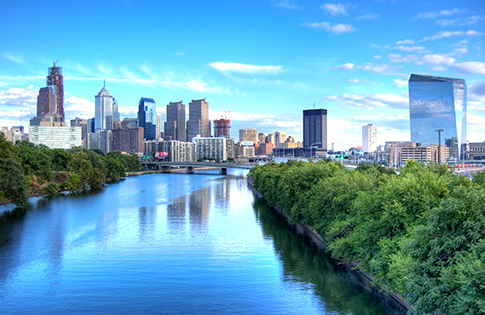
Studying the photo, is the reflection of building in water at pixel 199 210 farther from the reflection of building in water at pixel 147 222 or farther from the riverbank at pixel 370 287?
the riverbank at pixel 370 287

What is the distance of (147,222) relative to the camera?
46.6 metres

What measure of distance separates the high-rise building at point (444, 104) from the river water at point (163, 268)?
107353 millimetres

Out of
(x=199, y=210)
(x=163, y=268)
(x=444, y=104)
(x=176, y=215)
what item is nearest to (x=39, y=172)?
(x=199, y=210)

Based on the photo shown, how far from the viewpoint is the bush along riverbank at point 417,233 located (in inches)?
595

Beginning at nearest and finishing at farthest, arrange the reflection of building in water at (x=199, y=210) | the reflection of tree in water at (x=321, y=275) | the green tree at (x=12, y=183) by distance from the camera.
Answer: the reflection of tree in water at (x=321, y=275)
the reflection of building in water at (x=199, y=210)
the green tree at (x=12, y=183)

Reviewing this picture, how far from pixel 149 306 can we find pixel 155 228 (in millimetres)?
21172

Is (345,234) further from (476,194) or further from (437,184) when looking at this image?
(476,194)

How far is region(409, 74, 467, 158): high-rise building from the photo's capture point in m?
136

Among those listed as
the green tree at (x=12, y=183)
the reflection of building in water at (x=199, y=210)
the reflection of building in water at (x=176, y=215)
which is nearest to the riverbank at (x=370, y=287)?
the reflection of building in water at (x=199, y=210)

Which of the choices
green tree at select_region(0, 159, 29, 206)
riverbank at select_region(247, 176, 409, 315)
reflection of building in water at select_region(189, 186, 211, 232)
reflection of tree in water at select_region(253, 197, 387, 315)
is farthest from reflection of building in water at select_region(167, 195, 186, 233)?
green tree at select_region(0, 159, 29, 206)

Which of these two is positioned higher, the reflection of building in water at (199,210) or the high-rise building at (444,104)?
the high-rise building at (444,104)

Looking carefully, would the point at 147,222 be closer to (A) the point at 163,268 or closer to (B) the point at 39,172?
(A) the point at 163,268

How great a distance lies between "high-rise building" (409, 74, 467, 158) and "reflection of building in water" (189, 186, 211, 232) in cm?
9337

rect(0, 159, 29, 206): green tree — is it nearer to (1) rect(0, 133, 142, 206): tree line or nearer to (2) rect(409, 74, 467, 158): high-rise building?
(1) rect(0, 133, 142, 206): tree line
